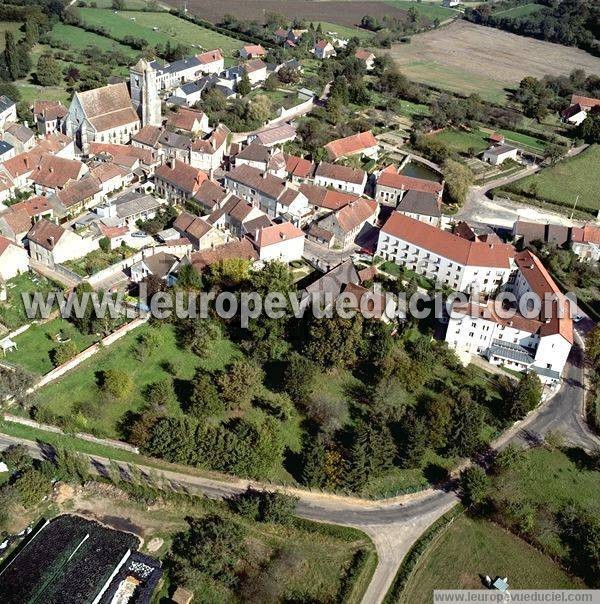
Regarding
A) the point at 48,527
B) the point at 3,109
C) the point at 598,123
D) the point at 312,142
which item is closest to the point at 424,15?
the point at 598,123

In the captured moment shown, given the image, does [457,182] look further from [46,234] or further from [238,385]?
[46,234]

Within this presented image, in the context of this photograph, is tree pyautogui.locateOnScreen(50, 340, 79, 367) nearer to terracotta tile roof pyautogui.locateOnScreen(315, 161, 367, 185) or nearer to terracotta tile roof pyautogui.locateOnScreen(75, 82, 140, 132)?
terracotta tile roof pyautogui.locateOnScreen(315, 161, 367, 185)

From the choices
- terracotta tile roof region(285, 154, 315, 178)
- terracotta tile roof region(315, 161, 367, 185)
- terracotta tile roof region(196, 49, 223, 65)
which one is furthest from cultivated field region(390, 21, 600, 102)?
terracotta tile roof region(285, 154, 315, 178)

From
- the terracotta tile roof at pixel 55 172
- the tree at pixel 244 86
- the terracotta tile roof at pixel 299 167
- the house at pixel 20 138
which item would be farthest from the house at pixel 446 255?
the tree at pixel 244 86

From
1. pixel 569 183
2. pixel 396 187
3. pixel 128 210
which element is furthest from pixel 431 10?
pixel 128 210

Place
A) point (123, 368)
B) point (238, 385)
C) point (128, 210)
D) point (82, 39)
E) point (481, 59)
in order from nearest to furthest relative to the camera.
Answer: point (238, 385) → point (123, 368) → point (128, 210) → point (82, 39) → point (481, 59)

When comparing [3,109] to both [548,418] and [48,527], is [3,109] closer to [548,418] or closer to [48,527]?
[48,527]
